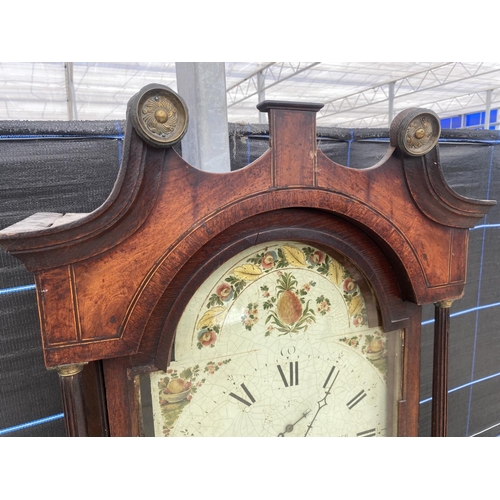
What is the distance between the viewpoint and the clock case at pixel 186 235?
575 millimetres

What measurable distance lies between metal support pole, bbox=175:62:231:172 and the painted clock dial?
0.93 ft

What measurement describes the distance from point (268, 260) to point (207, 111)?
1.21 ft

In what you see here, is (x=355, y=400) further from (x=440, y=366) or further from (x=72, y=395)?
(x=72, y=395)

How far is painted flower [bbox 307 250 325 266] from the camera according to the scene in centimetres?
77

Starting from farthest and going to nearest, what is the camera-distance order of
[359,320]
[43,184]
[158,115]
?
[43,184] → [359,320] → [158,115]

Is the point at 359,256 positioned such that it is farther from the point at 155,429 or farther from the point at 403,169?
the point at 155,429

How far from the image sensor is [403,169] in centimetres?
74

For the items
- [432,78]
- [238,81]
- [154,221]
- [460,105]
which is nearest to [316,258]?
[154,221]

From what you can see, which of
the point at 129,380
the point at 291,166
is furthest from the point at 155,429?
the point at 291,166

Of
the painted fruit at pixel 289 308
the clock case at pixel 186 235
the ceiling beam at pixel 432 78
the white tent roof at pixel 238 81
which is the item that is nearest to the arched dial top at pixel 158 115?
the clock case at pixel 186 235

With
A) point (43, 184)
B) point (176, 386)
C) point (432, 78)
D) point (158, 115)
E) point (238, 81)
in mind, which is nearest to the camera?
point (158, 115)

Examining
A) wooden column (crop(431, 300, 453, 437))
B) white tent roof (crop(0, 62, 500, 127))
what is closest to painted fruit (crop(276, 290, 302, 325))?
wooden column (crop(431, 300, 453, 437))

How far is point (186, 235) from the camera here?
0.62 m

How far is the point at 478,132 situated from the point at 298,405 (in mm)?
1150
